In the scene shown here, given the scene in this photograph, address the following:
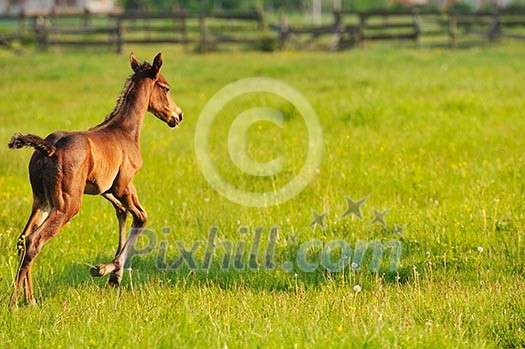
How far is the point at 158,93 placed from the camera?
6.90 meters

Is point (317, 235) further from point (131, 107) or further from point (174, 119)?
point (131, 107)

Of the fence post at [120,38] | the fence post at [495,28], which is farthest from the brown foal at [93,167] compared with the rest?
the fence post at [495,28]

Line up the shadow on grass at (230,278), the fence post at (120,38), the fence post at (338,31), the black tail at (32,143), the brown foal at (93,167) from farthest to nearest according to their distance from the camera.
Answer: the fence post at (338,31)
the fence post at (120,38)
the shadow on grass at (230,278)
the brown foal at (93,167)
the black tail at (32,143)

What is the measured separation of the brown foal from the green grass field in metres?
0.40

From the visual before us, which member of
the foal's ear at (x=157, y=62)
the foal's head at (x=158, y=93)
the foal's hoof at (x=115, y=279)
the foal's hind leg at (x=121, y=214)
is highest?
the foal's ear at (x=157, y=62)

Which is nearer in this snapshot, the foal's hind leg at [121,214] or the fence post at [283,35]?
the foal's hind leg at [121,214]

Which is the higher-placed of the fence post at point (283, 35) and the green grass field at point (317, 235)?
the fence post at point (283, 35)

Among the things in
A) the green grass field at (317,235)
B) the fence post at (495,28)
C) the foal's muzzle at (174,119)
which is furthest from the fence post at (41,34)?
the foal's muzzle at (174,119)

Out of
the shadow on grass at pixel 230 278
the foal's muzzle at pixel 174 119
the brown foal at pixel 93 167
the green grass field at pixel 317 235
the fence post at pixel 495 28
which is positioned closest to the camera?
the green grass field at pixel 317 235

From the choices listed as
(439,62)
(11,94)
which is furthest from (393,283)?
A: (439,62)

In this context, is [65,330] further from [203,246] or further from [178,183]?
[178,183]

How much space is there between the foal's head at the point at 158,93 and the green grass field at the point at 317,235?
1.29m

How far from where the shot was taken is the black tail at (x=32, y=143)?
5.74 m

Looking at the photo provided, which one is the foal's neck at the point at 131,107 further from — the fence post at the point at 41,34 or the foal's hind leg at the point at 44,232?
the fence post at the point at 41,34
